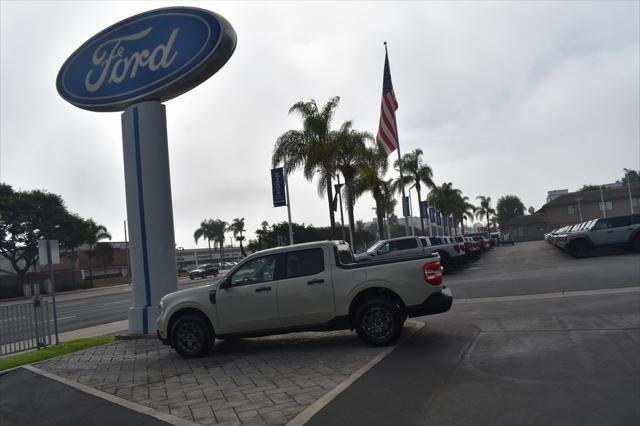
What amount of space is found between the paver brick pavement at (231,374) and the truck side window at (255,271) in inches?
49.5

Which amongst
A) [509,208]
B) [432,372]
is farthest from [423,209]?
[509,208]

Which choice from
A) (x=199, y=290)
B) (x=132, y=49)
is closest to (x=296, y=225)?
(x=132, y=49)

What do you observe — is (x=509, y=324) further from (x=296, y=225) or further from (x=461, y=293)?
(x=296, y=225)

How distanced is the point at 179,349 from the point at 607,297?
358 inches

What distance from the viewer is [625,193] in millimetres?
76375

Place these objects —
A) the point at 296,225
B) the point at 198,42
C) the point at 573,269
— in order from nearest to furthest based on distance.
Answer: the point at 198,42, the point at 573,269, the point at 296,225

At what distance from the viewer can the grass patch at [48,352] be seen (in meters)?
11.1

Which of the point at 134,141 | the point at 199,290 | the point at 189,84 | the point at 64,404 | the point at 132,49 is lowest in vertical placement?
the point at 64,404

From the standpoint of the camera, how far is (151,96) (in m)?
13.6

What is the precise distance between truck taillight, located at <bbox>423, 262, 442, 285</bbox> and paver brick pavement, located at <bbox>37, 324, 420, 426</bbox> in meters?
1.36

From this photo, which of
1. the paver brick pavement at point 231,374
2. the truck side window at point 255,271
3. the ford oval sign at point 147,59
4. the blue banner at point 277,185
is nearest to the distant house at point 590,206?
the blue banner at point 277,185

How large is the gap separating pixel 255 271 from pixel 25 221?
53594 millimetres

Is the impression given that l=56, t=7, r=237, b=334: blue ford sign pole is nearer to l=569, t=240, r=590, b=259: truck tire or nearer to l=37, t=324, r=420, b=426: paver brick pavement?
l=37, t=324, r=420, b=426: paver brick pavement

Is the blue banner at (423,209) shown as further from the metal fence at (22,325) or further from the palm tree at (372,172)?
the metal fence at (22,325)
